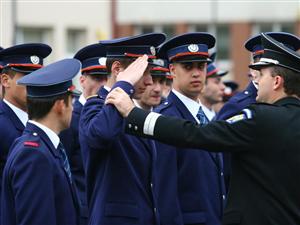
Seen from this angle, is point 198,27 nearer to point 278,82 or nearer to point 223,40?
point 223,40

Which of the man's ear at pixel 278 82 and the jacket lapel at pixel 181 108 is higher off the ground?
the man's ear at pixel 278 82

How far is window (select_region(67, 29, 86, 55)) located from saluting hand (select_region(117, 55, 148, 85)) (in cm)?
2265

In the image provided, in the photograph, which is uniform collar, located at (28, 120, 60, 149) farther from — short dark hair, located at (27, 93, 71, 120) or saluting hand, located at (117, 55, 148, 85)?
saluting hand, located at (117, 55, 148, 85)

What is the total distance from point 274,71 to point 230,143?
0.59 m

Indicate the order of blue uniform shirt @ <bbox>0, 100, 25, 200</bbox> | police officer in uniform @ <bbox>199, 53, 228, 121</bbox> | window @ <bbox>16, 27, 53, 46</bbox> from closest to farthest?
blue uniform shirt @ <bbox>0, 100, 25, 200</bbox>
police officer in uniform @ <bbox>199, 53, 228, 121</bbox>
window @ <bbox>16, 27, 53, 46</bbox>

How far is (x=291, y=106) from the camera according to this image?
5254 mm

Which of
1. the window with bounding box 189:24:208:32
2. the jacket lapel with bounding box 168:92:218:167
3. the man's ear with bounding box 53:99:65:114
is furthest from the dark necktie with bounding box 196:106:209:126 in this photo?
the window with bounding box 189:24:208:32

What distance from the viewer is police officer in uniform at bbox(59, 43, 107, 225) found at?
770 cm

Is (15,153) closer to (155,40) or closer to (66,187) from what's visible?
(66,187)

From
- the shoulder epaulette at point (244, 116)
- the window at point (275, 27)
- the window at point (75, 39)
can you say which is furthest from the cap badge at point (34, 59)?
the window at point (275, 27)

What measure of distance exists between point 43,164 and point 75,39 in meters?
23.8

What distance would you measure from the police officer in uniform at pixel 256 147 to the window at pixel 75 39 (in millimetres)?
23060

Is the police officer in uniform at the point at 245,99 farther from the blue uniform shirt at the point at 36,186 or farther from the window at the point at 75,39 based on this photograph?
the window at the point at 75,39

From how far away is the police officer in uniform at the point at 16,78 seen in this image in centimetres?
666
